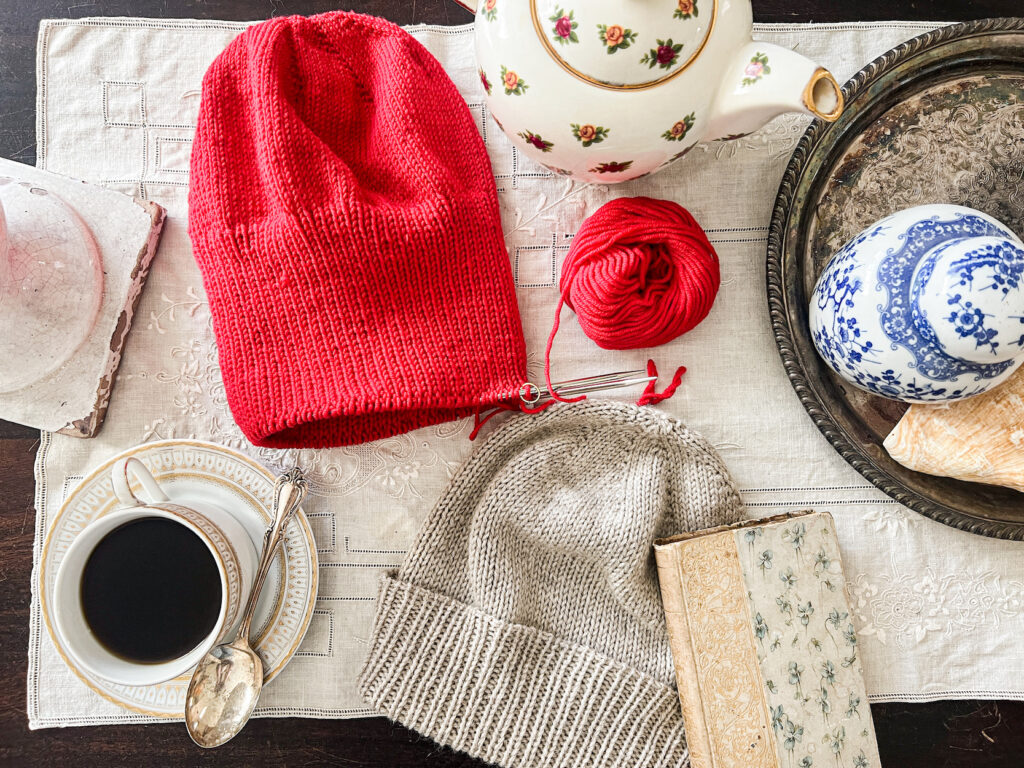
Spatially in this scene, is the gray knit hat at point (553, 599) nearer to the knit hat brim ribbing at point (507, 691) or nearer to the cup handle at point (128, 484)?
the knit hat brim ribbing at point (507, 691)

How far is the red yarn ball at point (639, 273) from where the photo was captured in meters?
0.56

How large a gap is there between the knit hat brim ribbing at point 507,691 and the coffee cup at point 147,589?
0.46ft

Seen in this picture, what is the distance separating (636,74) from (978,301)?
10.1 inches

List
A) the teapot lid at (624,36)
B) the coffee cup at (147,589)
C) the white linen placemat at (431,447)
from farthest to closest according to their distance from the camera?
the white linen placemat at (431,447) < the coffee cup at (147,589) < the teapot lid at (624,36)

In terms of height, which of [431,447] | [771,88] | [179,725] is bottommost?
[179,725]

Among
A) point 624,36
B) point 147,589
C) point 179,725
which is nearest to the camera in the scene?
point 624,36

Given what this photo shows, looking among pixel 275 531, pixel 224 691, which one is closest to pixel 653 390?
pixel 275 531

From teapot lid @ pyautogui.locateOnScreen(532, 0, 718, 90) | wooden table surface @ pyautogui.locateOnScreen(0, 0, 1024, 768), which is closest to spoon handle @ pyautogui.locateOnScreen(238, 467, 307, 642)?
wooden table surface @ pyautogui.locateOnScreen(0, 0, 1024, 768)

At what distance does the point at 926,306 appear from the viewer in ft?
1.51

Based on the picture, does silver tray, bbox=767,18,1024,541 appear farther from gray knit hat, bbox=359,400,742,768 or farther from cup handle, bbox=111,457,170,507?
cup handle, bbox=111,457,170,507

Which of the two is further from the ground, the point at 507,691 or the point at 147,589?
the point at 147,589

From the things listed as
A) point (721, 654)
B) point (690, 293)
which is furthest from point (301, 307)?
point (721, 654)

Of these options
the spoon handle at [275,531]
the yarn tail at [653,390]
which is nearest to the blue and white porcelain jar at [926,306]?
the yarn tail at [653,390]

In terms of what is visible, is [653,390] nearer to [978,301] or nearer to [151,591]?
[978,301]
